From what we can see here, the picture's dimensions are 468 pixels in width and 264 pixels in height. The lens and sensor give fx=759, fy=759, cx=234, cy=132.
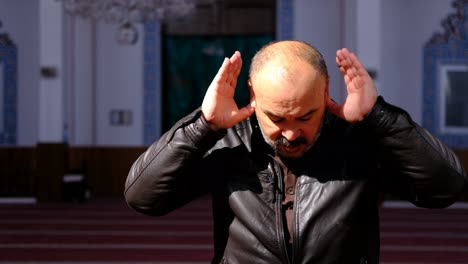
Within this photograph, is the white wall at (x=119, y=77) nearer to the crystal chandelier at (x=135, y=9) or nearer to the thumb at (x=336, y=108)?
the crystal chandelier at (x=135, y=9)

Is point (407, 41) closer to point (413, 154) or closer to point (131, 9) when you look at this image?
point (131, 9)

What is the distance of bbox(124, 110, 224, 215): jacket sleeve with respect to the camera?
1.48 metres

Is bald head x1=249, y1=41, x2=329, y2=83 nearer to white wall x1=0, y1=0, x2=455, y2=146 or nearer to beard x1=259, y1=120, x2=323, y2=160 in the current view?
beard x1=259, y1=120, x2=323, y2=160

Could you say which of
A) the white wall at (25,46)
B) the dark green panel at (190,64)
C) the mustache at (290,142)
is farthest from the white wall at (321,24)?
the mustache at (290,142)

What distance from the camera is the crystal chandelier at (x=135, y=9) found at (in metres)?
7.43

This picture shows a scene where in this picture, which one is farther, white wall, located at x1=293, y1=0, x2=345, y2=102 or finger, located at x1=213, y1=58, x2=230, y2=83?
white wall, located at x1=293, y1=0, x2=345, y2=102

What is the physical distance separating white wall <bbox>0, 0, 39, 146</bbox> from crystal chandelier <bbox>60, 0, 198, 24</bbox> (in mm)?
1876

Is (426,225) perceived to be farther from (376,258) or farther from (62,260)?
(376,258)

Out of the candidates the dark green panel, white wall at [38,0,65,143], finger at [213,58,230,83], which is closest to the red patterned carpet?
white wall at [38,0,65,143]

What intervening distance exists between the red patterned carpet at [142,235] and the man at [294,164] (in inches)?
Answer: 143

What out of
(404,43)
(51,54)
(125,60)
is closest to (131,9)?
(51,54)

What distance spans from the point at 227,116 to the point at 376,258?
1.33 ft

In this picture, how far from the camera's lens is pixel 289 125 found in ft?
4.57

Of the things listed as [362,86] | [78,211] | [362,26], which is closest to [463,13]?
[362,26]
